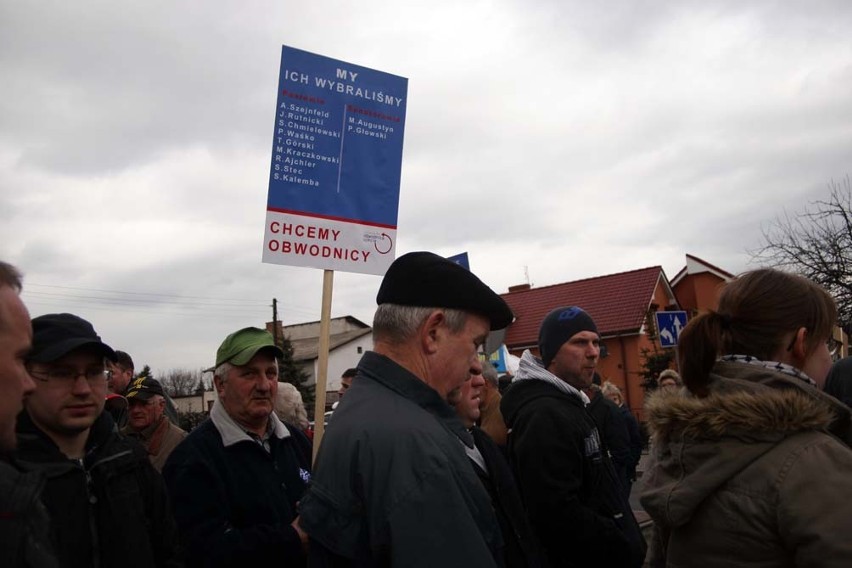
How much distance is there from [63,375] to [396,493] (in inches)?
75.0

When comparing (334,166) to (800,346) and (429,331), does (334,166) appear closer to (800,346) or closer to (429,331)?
(429,331)

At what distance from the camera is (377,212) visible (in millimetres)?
4539

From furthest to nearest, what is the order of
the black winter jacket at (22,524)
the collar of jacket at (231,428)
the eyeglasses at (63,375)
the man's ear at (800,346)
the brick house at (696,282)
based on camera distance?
the brick house at (696,282) → the collar of jacket at (231,428) → the eyeglasses at (63,375) → the man's ear at (800,346) → the black winter jacket at (22,524)

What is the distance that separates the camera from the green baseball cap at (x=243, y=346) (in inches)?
141

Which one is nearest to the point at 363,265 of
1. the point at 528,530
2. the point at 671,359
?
the point at 528,530

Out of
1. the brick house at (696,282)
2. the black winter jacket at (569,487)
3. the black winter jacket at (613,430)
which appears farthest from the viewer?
the brick house at (696,282)

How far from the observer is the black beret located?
2.06 metres

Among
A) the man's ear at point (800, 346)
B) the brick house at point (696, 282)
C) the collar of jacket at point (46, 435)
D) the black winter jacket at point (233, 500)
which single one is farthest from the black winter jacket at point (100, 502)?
the brick house at point (696, 282)

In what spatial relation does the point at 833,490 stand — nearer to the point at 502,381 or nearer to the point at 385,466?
the point at 385,466

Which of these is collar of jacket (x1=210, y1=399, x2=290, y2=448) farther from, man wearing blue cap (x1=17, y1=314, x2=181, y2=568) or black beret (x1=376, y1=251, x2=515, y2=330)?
black beret (x1=376, y1=251, x2=515, y2=330)

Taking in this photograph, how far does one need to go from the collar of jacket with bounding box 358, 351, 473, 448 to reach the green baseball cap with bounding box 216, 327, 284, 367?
1.67 m

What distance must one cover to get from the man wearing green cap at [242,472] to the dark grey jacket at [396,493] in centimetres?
119

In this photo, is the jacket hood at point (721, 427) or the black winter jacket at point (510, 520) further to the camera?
the black winter jacket at point (510, 520)

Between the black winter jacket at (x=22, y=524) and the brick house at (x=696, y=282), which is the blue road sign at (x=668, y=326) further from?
the brick house at (x=696, y=282)
